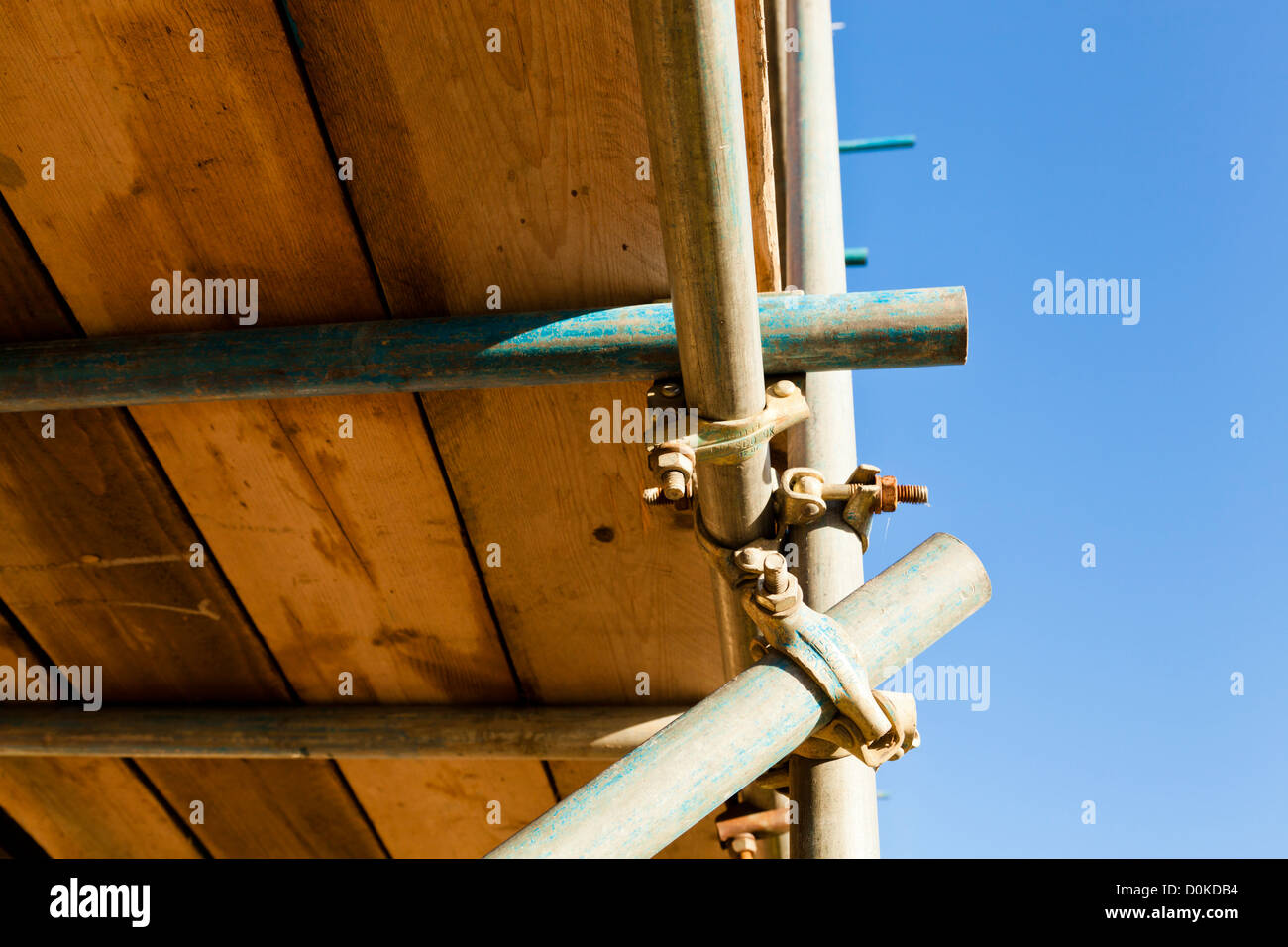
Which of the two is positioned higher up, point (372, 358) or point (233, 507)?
point (372, 358)

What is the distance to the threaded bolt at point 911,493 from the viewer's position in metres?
1.76

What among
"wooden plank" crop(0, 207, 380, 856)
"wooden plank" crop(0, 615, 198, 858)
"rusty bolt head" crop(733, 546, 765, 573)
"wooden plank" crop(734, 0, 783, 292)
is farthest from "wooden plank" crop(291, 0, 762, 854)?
"wooden plank" crop(0, 615, 198, 858)

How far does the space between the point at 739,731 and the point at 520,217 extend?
1.02 metres

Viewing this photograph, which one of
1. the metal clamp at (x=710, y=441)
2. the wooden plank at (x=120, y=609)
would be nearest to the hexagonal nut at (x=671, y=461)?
the metal clamp at (x=710, y=441)

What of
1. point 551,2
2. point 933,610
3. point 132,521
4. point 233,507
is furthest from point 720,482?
point 132,521

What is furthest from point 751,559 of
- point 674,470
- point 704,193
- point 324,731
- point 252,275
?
point 324,731

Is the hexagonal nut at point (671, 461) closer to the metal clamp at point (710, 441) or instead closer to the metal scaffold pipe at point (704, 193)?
the metal clamp at point (710, 441)

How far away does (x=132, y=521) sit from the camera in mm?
2363

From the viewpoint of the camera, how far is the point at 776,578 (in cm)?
156

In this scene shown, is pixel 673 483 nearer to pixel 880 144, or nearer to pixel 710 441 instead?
pixel 710 441

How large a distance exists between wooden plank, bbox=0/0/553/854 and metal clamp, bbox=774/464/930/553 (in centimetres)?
82

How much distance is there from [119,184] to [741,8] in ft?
3.91

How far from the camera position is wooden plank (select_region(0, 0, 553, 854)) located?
70.1 inches
